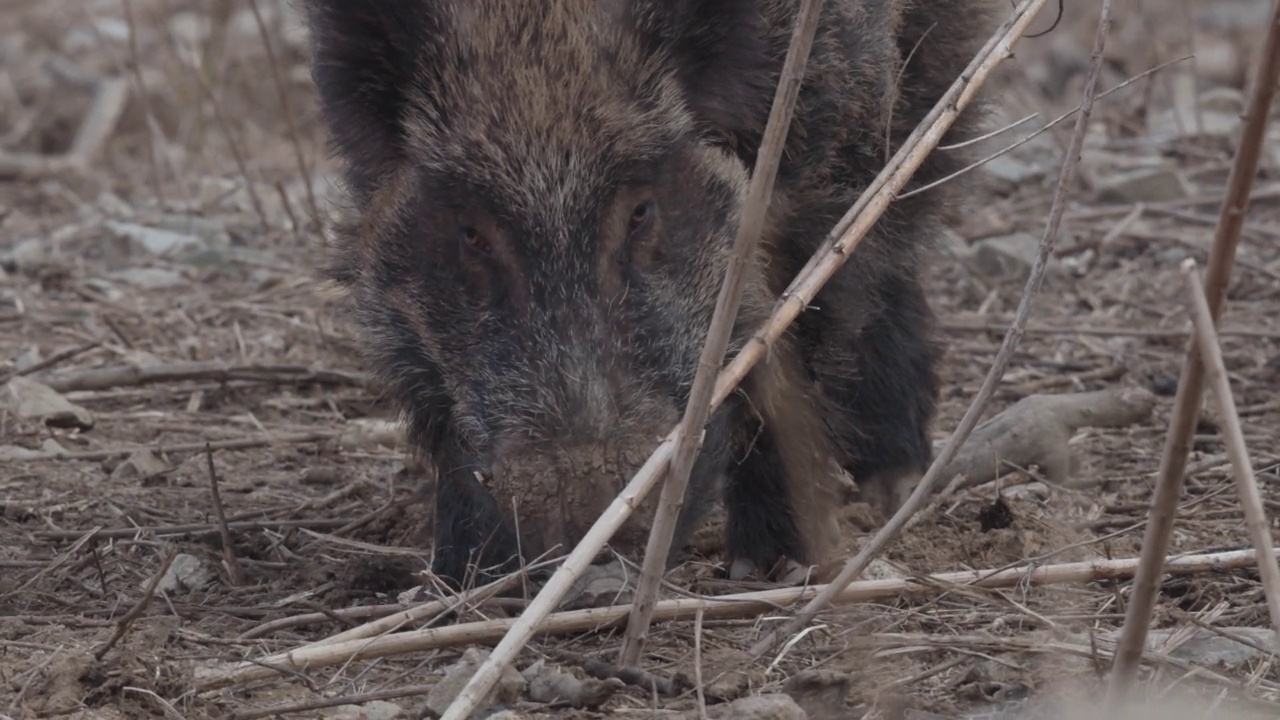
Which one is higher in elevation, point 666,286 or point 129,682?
point 666,286

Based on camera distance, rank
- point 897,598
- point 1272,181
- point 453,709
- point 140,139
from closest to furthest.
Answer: point 453,709 → point 897,598 → point 1272,181 → point 140,139

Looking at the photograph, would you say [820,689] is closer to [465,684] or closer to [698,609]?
[698,609]

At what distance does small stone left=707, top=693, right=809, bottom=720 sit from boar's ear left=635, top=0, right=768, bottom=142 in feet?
5.55

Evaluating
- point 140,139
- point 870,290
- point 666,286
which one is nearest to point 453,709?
point 666,286

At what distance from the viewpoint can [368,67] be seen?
4121 mm

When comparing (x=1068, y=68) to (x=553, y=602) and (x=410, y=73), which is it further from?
(x=553, y=602)

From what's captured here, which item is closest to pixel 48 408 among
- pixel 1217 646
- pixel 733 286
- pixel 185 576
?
pixel 185 576

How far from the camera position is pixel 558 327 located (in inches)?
146

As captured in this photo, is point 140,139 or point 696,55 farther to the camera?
point 140,139

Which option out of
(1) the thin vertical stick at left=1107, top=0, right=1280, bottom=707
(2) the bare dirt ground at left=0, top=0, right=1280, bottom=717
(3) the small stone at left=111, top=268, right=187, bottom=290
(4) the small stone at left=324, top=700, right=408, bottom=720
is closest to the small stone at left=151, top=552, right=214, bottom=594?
(2) the bare dirt ground at left=0, top=0, right=1280, bottom=717

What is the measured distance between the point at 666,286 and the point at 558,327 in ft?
1.01

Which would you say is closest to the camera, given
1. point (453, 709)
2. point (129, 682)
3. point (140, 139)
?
point (453, 709)

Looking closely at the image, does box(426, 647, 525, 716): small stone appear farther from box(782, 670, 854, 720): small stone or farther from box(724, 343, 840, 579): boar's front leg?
box(724, 343, 840, 579): boar's front leg

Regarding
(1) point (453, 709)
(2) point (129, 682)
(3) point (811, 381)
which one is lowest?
(2) point (129, 682)
